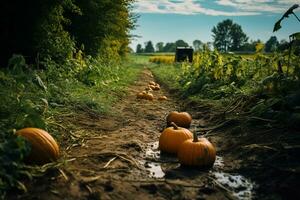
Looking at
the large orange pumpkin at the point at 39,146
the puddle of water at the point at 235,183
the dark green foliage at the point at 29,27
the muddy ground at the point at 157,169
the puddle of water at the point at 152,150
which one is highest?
the dark green foliage at the point at 29,27

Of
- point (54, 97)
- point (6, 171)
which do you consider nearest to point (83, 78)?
point (54, 97)

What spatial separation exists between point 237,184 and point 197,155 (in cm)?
61

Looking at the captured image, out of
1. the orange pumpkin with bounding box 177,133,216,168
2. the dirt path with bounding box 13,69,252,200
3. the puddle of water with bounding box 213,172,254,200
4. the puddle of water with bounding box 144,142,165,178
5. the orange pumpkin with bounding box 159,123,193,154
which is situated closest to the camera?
the dirt path with bounding box 13,69,252,200

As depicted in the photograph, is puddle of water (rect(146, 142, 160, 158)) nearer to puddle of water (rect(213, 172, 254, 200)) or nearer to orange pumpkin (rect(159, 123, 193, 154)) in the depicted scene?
orange pumpkin (rect(159, 123, 193, 154))

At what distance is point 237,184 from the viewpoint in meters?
4.47

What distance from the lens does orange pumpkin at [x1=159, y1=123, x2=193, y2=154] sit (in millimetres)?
5598

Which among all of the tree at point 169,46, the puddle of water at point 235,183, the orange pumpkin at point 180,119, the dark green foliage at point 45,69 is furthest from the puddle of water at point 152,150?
the tree at point 169,46

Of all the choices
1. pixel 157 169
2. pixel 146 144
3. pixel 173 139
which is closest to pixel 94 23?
pixel 146 144

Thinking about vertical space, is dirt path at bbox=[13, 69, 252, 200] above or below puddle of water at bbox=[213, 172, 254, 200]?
above

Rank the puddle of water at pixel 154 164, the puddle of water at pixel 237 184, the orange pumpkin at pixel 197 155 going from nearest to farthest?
1. the puddle of water at pixel 237 184
2. the puddle of water at pixel 154 164
3. the orange pumpkin at pixel 197 155

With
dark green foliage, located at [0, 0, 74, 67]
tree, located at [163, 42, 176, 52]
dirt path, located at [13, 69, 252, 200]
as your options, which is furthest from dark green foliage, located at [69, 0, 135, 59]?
tree, located at [163, 42, 176, 52]

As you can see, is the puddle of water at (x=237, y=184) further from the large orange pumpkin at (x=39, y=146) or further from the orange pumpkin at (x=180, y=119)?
the orange pumpkin at (x=180, y=119)

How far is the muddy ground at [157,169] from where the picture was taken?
3.94 metres

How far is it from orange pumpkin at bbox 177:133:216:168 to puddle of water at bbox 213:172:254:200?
0.68ft
